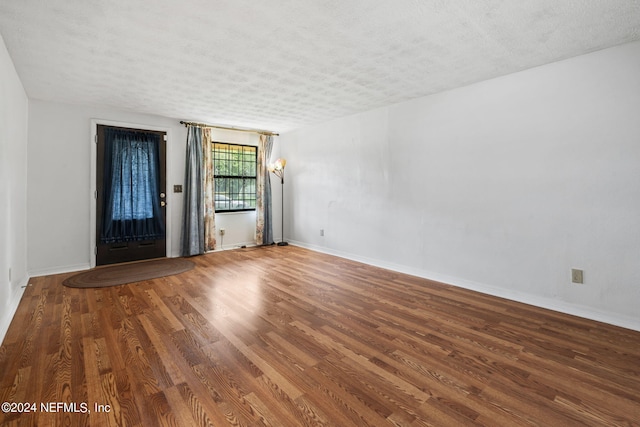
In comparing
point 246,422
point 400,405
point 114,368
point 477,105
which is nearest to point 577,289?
point 477,105

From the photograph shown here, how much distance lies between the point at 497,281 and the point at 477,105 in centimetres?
204

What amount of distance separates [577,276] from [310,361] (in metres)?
2.68

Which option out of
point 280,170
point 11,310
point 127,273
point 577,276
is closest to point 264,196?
point 280,170

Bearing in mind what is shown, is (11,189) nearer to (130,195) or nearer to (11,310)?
(11,310)

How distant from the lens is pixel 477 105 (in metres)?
3.48

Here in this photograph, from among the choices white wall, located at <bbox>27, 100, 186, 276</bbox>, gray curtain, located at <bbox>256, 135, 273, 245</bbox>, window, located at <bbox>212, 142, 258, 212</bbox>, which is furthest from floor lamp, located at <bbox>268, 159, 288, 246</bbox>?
white wall, located at <bbox>27, 100, 186, 276</bbox>

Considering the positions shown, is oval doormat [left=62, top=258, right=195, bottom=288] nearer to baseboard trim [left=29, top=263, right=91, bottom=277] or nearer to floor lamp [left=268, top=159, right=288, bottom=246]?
baseboard trim [left=29, top=263, right=91, bottom=277]

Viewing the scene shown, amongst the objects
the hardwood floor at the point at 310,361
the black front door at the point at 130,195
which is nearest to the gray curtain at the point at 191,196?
the black front door at the point at 130,195

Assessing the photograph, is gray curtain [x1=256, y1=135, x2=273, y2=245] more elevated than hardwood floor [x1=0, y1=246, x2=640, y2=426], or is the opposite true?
gray curtain [x1=256, y1=135, x2=273, y2=245]

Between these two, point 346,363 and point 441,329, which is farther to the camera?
point 441,329

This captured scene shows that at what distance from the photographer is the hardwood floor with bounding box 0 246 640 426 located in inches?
61.7

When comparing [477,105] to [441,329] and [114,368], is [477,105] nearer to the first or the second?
[441,329]

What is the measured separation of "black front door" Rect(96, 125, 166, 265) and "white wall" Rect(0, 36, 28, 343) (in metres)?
0.87

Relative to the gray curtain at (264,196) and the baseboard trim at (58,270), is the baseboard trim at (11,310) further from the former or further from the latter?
the gray curtain at (264,196)
